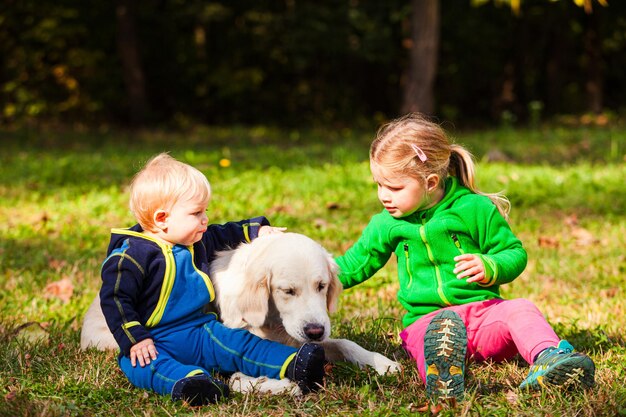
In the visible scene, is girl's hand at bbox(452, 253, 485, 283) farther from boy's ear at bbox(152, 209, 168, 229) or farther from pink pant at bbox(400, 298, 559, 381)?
boy's ear at bbox(152, 209, 168, 229)

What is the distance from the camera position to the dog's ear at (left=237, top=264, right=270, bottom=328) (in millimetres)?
3461

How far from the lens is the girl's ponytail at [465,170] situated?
13.0 feet

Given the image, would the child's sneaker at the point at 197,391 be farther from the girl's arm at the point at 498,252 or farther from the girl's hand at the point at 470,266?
the girl's arm at the point at 498,252

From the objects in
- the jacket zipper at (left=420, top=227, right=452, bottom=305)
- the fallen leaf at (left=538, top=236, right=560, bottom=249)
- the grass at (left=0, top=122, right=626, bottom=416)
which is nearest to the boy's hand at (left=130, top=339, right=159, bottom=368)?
the grass at (left=0, top=122, right=626, bottom=416)

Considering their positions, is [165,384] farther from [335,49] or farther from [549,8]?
[549,8]

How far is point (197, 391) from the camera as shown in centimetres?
321

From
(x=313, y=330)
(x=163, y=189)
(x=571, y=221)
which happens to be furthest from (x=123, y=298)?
(x=571, y=221)

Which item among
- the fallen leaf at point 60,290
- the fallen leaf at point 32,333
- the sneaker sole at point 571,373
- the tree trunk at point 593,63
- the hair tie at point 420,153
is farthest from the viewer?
the tree trunk at point 593,63

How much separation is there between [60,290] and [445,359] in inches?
123

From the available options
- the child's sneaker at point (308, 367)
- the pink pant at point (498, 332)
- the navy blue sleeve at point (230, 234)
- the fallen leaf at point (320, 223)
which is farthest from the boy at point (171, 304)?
the fallen leaf at point (320, 223)

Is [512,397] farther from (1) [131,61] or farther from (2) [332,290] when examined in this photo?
(1) [131,61]

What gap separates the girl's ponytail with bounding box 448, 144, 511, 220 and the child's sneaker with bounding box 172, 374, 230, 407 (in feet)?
5.26

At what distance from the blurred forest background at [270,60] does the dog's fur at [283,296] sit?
1660 cm

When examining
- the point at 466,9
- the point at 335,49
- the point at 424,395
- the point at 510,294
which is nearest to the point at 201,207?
the point at 424,395
